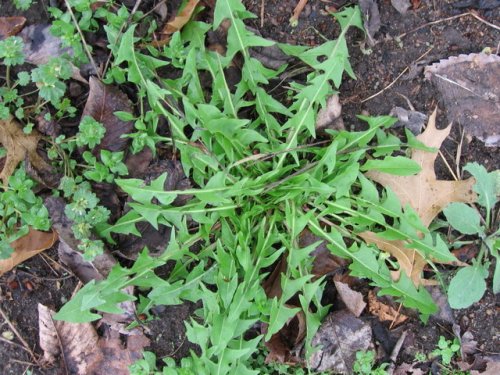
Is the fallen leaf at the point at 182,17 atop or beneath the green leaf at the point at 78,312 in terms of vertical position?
atop

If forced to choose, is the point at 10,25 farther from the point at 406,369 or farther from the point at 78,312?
the point at 406,369

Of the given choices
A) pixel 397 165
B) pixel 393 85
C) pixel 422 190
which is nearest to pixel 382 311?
pixel 422 190

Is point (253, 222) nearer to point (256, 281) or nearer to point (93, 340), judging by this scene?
point (256, 281)

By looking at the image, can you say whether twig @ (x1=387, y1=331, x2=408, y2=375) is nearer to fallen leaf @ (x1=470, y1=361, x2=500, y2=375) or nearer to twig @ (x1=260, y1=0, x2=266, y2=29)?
fallen leaf @ (x1=470, y1=361, x2=500, y2=375)

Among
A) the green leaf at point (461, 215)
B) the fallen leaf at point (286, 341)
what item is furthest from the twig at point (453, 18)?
the fallen leaf at point (286, 341)

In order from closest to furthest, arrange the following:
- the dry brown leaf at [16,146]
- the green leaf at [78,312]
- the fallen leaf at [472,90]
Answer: the green leaf at [78,312] → the dry brown leaf at [16,146] → the fallen leaf at [472,90]

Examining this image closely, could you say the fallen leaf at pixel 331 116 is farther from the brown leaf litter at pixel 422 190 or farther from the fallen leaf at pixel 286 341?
the fallen leaf at pixel 286 341
